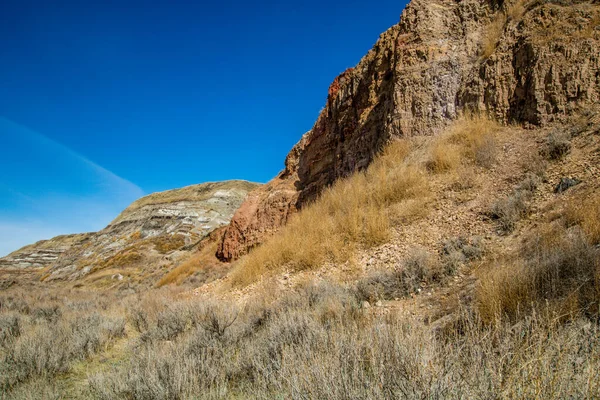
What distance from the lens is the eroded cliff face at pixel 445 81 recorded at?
664cm

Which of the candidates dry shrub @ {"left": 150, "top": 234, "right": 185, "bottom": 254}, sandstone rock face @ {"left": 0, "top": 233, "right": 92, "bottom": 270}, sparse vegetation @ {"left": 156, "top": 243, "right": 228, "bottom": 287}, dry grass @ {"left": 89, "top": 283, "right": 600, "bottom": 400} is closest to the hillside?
dry grass @ {"left": 89, "top": 283, "right": 600, "bottom": 400}

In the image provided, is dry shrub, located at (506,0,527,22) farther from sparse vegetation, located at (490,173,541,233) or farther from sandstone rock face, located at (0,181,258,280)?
sandstone rock face, located at (0,181,258,280)

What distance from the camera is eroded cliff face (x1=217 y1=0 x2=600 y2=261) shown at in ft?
21.8

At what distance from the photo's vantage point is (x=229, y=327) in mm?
3824

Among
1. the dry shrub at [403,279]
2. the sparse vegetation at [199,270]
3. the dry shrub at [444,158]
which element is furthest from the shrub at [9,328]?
the dry shrub at [444,158]

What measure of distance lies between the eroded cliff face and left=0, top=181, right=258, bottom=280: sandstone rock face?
17.3 meters

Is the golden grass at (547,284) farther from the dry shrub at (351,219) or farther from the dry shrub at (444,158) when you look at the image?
the dry shrub at (444,158)

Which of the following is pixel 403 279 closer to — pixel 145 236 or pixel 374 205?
pixel 374 205

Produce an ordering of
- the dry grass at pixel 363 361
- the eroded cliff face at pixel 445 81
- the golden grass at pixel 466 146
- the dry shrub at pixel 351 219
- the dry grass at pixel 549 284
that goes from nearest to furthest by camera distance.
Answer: the dry grass at pixel 363 361 → the dry grass at pixel 549 284 → the dry shrub at pixel 351 219 → the golden grass at pixel 466 146 → the eroded cliff face at pixel 445 81

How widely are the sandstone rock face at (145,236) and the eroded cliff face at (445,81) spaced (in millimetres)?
17342

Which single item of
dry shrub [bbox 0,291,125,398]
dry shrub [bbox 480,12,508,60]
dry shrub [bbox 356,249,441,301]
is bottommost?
dry shrub [bbox 356,249,441,301]

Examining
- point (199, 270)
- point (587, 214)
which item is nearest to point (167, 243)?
point (199, 270)

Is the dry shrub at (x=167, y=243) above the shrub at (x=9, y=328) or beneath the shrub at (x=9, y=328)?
above

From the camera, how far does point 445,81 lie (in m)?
8.58
